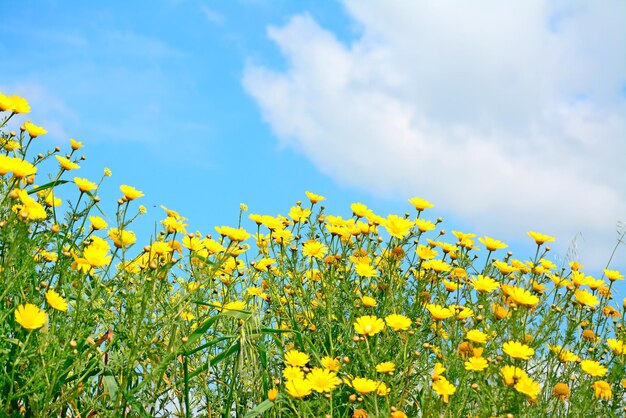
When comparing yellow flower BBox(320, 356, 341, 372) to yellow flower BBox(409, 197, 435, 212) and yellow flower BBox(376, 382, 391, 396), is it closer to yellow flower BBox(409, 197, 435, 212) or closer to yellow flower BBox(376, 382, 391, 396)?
yellow flower BBox(376, 382, 391, 396)

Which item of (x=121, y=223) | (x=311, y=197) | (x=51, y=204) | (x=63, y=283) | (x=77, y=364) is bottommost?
(x=77, y=364)

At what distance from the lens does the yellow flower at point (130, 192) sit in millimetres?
2854

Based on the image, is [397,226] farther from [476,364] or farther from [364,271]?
[476,364]

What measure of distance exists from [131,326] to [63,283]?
50cm

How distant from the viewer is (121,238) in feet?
8.77

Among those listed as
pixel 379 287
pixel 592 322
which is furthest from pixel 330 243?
pixel 592 322

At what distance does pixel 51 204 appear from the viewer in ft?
10.3

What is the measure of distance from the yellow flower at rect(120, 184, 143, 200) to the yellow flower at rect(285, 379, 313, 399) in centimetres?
102

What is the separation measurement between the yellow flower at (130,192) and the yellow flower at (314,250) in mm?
903

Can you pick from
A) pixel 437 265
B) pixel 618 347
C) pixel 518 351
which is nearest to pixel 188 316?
pixel 437 265

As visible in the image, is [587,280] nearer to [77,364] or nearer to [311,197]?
[311,197]

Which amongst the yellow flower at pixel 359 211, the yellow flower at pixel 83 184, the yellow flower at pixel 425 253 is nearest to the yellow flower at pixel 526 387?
the yellow flower at pixel 425 253

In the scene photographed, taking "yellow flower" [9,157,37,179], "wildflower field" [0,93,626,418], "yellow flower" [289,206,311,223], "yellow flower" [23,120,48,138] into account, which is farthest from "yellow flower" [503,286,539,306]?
"yellow flower" [23,120,48,138]

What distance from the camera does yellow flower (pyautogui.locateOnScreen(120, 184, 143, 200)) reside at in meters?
2.85
